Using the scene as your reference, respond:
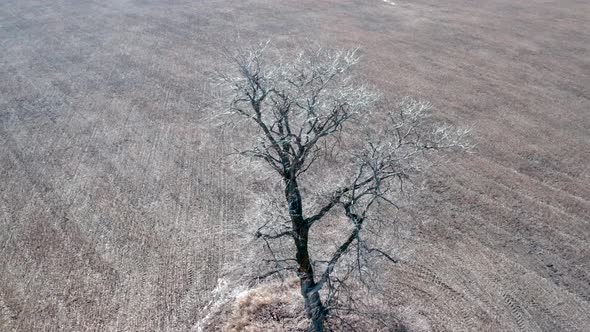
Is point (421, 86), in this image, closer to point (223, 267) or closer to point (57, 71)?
point (223, 267)

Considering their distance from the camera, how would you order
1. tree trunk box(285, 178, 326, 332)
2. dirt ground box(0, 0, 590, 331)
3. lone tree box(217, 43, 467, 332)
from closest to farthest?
lone tree box(217, 43, 467, 332) → tree trunk box(285, 178, 326, 332) → dirt ground box(0, 0, 590, 331)

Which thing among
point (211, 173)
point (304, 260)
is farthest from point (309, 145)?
point (211, 173)

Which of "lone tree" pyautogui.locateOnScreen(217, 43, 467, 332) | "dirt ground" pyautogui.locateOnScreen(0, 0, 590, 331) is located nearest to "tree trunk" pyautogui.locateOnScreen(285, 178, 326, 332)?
"lone tree" pyautogui.locateOnScreen(217, 43, 467, 332)

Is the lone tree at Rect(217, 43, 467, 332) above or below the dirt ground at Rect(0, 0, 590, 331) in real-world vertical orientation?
above

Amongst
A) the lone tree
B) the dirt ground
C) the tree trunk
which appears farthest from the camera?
the dirt ground

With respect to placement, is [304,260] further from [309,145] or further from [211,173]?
[211,173]

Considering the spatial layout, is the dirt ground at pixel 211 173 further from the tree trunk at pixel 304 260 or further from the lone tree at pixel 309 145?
the lone tree at pixel 309 145

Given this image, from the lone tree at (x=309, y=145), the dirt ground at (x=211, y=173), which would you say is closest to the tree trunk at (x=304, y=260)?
the lone tree at (x=309, y=145)

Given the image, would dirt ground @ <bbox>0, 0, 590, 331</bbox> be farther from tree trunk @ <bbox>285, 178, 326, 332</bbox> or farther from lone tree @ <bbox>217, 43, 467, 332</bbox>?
lone tree @ <bbox>217, 43, 467, 332</bbox>
